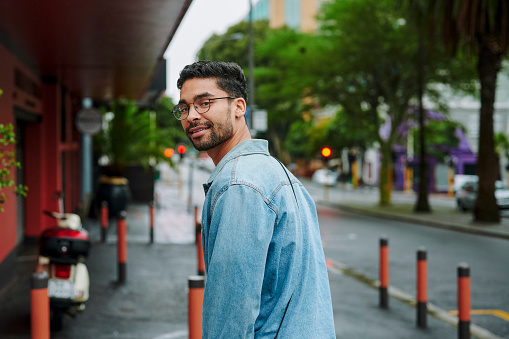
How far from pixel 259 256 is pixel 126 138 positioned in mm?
21466

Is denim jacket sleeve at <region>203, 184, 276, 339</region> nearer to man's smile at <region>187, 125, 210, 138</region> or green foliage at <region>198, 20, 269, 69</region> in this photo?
man's smile at <region>187, 125, 210, 138</region>

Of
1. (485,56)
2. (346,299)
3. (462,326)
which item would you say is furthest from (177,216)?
(462,326)

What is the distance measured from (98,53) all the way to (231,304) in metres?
9.25

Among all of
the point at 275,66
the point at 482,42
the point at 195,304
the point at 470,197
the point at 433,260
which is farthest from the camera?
the point at 275,66

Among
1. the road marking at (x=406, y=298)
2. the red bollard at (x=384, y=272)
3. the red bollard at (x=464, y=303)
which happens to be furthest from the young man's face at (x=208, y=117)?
Answer: the red bollard at (x=384, y=272)

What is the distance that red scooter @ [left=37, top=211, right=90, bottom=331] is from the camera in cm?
614

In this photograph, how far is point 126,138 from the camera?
74.5ft

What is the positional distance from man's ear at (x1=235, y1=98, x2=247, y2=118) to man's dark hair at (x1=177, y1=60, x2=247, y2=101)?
0.05 feet

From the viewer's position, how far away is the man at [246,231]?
1786mm

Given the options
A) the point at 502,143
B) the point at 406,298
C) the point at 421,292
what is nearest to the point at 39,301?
the point at 421,292

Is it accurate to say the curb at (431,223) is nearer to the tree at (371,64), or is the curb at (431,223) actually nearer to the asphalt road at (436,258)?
the asphalt road at (436,258)

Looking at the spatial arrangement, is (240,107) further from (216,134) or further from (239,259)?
(239,259)

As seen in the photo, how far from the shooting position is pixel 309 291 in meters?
1.94

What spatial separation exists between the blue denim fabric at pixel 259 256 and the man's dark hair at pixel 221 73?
0.60 feet
